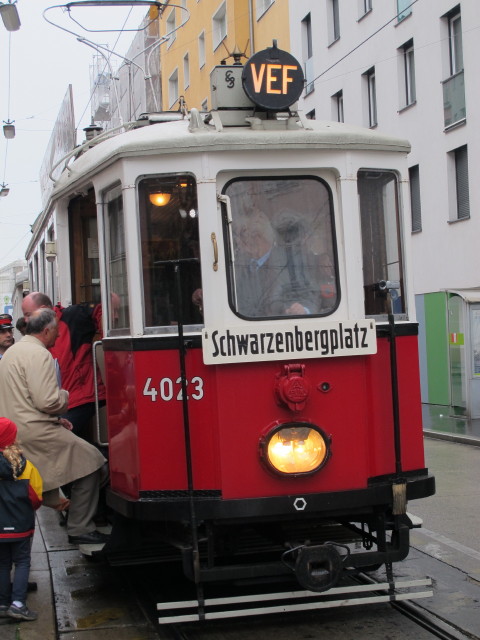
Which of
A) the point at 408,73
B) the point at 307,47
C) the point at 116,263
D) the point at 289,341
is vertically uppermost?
the point at 307,47

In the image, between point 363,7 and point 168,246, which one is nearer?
point 168,246

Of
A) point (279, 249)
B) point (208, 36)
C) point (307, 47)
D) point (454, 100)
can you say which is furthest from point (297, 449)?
point (208, 36)

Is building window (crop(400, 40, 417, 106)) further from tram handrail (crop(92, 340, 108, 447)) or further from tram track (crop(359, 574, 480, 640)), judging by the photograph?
tram track (crop(359, 574, 480, 640))

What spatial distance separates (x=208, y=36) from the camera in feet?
114

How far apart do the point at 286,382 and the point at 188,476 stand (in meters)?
0.73

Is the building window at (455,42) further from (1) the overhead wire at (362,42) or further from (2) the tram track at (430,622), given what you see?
(2) the tram track at (430,622)

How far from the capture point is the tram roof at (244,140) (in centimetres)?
534

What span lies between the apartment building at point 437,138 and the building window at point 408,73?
24 mm

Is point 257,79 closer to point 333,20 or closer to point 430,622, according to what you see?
point 430,622

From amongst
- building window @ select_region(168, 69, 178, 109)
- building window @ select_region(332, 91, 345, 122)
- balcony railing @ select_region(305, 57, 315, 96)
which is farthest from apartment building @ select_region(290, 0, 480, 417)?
building window @ select_region(168, 69, 178, 109)

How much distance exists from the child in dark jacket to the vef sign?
2.39 metres

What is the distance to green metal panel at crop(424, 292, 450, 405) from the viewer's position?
2016 centimetres

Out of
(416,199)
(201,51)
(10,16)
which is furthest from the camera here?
(201,51)

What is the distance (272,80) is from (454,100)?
16073 mm
